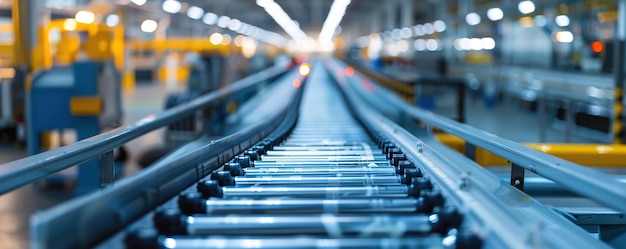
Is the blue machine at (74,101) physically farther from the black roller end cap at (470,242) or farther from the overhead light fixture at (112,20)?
the overhead light fixture at (112,20)

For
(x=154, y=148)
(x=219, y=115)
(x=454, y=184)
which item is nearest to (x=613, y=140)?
(x=219, y=115)

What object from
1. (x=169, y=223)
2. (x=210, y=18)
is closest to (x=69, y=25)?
(x=169, y=223)

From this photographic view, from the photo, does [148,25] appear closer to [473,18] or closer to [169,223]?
[473,18]

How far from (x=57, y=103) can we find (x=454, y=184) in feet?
17.9

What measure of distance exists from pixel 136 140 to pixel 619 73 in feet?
23.4

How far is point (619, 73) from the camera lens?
904 centimetres

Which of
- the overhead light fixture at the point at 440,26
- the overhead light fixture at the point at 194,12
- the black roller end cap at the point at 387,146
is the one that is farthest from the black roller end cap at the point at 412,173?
the overhead light fixture at the point at 194,12

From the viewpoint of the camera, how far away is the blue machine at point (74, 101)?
6.72 metres

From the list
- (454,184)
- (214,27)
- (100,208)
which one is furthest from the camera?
(214,27)

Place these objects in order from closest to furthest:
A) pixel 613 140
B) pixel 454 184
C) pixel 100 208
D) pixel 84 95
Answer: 1. pixel 100 208
2. pixel 454 184
3. pixel 84 95
4. pixel 613 140

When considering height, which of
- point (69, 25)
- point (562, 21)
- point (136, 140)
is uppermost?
point (562, 21)

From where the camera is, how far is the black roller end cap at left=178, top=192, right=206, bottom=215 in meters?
2.26

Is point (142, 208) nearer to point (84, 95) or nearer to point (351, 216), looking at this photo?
point (351, 216)

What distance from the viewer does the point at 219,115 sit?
7.48 m
